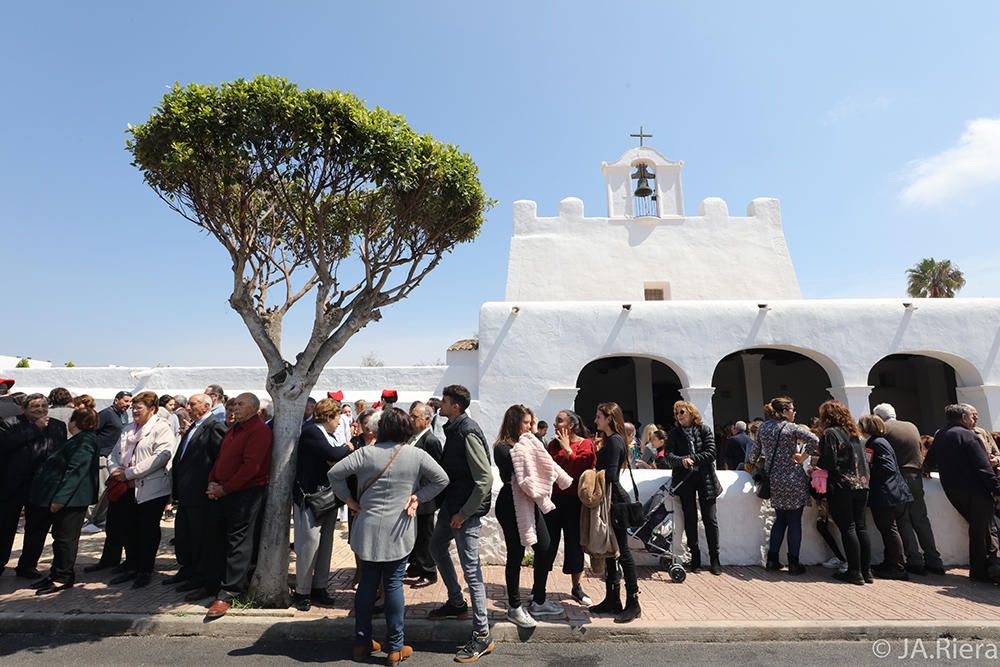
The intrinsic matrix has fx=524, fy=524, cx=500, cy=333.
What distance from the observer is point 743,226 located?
15.3 metres

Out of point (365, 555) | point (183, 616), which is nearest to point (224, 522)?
point (183, 616)

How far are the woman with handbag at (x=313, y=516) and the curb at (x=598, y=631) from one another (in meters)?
0.39

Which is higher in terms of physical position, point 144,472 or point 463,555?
point 144,472

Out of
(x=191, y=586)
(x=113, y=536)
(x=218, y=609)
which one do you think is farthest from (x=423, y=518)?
(x=113, y=536)

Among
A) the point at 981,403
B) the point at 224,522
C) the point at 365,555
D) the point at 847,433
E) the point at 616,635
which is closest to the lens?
the point at 365,555

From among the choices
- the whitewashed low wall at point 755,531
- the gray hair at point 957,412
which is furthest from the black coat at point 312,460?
the gray hair at point 957,412

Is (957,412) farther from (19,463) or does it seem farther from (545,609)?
(19,463)

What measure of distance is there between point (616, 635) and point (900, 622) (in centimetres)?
236

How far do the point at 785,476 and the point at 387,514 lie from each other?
4.24 metres

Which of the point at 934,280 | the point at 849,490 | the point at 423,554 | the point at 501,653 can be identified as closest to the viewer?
the point at 501,653

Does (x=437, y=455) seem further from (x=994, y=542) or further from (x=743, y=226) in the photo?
(x=743, y=226)

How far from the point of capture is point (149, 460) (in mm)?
5176

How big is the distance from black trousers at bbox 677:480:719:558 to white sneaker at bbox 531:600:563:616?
6.60ft

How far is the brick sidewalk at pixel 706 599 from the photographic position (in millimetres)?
4474
